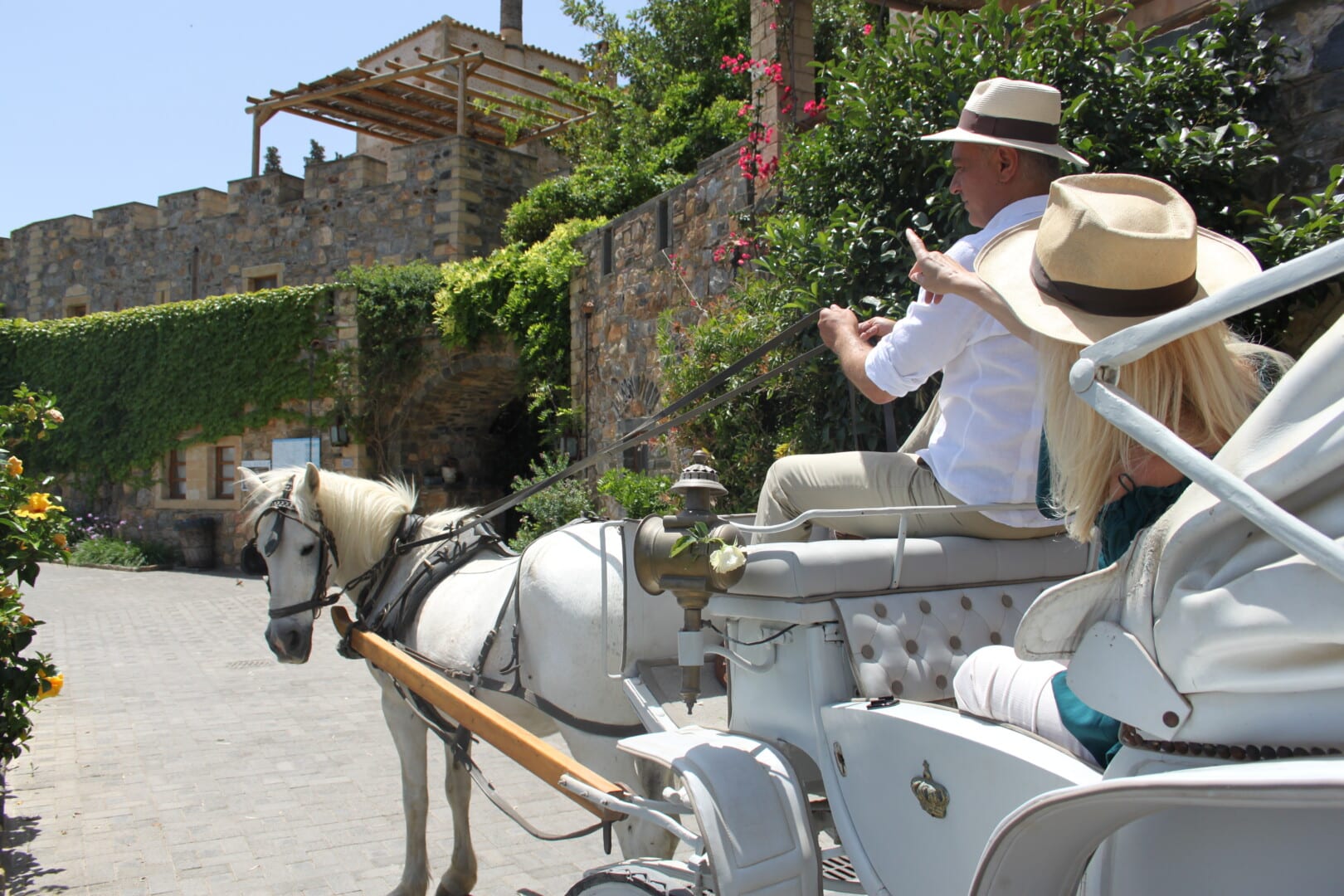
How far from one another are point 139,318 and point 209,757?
14849 mm

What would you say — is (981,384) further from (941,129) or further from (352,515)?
(941,129)

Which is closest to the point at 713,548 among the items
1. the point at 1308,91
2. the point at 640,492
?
the point at 1308,91

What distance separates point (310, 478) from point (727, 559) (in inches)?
98.4

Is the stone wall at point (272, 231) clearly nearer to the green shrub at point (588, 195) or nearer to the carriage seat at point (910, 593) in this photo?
the green shrub at point (588, 195)

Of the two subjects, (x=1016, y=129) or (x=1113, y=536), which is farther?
(x=1016, y=129)

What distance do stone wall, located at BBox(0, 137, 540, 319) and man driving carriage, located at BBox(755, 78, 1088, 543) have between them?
53.0ft

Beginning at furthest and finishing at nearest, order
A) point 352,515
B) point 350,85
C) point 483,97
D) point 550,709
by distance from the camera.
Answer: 1. point 483,97
2. point 350,85
3. point 352,515
4. point 550,709

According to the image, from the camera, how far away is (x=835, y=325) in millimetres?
2650

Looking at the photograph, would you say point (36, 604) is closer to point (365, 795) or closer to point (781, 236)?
point (365, 795)

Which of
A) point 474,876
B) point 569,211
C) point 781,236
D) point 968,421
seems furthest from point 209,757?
point 569,211

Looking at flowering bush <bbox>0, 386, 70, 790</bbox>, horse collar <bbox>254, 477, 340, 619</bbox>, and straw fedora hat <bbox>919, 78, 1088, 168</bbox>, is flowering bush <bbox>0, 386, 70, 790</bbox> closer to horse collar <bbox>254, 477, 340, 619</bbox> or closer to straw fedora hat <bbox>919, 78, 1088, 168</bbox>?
horse collar <bbox>254, 477, 340, 619</bbox>

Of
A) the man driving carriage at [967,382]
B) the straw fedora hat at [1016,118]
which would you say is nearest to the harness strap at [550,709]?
the man driving carriage at [967,382]

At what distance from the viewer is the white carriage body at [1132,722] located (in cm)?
107

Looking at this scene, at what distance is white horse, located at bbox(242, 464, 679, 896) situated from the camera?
123 inches
